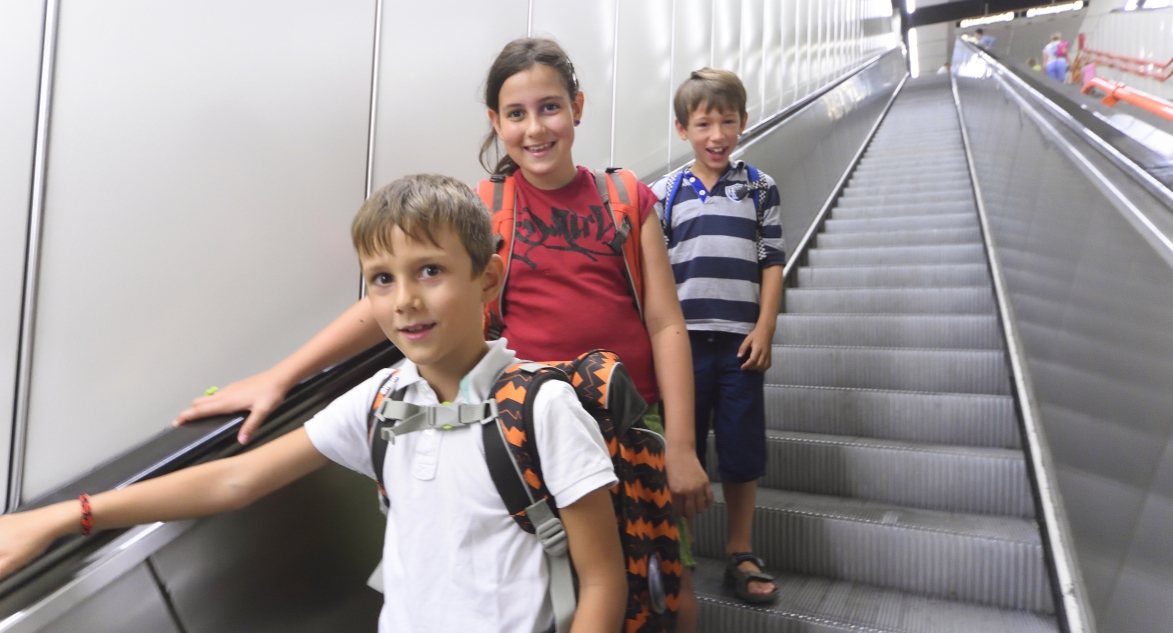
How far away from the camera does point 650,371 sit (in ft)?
5.10

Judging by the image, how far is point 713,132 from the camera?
231cm

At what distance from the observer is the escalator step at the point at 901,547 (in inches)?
84.7

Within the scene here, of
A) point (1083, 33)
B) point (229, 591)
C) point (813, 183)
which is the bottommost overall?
point (229, 591)

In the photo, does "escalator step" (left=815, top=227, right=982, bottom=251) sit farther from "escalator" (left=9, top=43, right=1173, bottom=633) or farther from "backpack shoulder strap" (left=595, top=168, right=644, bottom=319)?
"backpack shoulder strap" (left=595, top=168, right=644, bottom=319)

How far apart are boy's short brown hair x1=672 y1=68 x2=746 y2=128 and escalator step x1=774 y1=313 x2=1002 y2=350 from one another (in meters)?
1.51

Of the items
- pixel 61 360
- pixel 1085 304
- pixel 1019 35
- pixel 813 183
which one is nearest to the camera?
pixel 61 360

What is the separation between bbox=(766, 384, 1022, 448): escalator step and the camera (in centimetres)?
286

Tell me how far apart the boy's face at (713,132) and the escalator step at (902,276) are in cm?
249

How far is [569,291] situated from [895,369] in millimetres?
2375

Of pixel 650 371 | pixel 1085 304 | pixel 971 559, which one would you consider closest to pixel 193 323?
pixel 650 371

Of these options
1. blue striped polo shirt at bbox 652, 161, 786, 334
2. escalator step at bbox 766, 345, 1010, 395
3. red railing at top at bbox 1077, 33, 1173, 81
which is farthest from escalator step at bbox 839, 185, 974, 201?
red railing at top at bbox 1077, 33, 1173, 81

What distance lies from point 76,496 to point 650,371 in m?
1.02

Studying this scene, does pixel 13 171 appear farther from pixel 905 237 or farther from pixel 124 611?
pixel 905 237

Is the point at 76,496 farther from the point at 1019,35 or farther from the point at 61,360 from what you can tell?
the point at 1019,35
